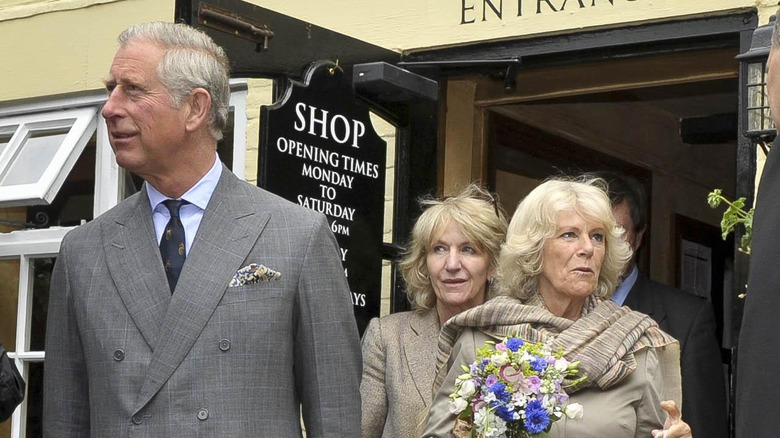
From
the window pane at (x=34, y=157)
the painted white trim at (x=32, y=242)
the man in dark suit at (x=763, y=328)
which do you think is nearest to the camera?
A: the man in dark suit at (x=763, y=328)

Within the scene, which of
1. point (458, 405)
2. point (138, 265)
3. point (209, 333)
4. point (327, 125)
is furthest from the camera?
point (327, 125)

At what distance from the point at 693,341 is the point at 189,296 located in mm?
2376

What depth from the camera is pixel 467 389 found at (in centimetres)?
385

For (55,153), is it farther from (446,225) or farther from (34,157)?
(446,225)

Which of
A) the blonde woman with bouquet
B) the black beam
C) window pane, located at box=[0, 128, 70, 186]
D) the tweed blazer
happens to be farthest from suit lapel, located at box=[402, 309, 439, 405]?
the black beam

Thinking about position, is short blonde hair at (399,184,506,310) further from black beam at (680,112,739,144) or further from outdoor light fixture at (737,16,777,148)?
black beam at (680,112,739,144)

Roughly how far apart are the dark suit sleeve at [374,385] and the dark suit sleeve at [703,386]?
1.08 m

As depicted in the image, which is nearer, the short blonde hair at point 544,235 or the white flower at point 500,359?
the white flower at point 500,359

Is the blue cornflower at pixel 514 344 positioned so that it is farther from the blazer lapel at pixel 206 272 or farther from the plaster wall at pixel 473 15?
the plaster wall at pixel 473 15

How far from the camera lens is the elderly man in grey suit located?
348 centimetres

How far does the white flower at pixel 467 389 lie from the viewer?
3852 mm

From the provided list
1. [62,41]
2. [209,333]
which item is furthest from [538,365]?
[62,41]

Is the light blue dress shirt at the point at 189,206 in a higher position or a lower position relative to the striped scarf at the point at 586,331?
higher

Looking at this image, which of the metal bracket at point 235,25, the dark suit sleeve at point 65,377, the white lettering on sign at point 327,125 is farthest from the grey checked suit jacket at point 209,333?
the white lettering on sign at point 327,125
